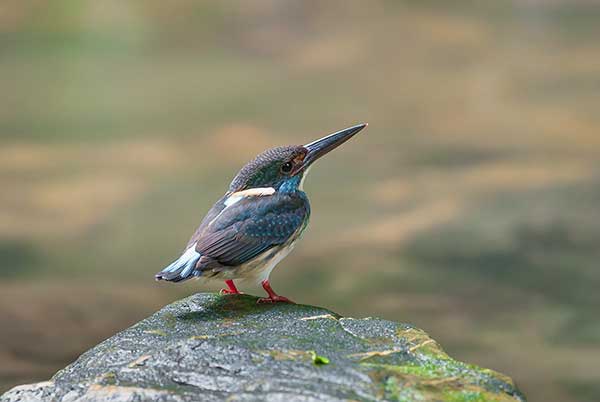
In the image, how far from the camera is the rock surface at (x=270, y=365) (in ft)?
12.5

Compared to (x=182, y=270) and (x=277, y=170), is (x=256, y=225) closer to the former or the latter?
(x=277, y=170)

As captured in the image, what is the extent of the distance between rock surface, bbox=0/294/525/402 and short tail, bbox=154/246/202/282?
0.24 metres

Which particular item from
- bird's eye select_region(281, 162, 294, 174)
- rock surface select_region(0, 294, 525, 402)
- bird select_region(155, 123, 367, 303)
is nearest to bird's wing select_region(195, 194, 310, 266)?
bird select_region(155, 123, 367, 303)

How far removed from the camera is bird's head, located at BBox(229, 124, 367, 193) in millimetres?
5148

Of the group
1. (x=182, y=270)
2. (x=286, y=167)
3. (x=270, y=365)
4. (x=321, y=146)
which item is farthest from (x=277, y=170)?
(x=270, y=365)

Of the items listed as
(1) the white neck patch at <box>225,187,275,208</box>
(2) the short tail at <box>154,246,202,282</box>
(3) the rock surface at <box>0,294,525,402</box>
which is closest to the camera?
(3) the rock surface at <box>0,294,525,402</box>

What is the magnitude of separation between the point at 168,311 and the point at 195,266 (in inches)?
15.4

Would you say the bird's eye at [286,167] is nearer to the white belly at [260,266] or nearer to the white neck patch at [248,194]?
the white neck patch at [248,194]

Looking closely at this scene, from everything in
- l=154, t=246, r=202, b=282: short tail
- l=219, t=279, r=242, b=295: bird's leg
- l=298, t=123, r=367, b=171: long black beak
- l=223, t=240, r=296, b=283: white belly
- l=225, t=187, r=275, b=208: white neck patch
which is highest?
l=298, t=123, r=367, b=171: long black beak

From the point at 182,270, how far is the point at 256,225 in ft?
1.69

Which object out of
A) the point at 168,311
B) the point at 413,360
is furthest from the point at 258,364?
the point at 168,311

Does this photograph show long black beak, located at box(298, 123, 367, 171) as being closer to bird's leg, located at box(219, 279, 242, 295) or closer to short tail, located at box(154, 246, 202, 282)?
bird's leg, located at box(219, 279, 242, 295)

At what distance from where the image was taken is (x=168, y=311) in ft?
16.1

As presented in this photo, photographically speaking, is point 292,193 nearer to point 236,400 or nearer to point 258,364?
point 258,364
